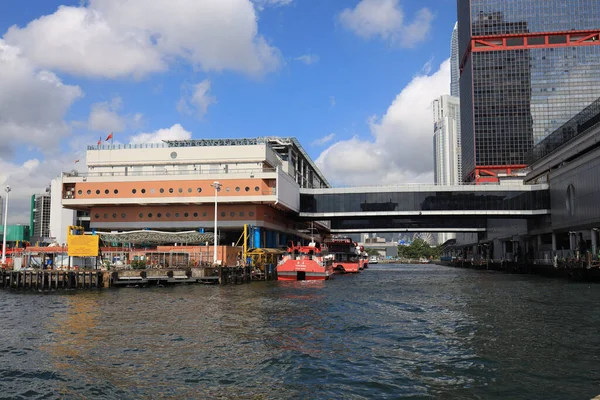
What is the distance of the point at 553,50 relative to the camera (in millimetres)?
152375

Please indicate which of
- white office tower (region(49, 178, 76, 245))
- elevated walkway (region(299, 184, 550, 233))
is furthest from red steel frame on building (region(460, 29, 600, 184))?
white office tower (region(49, 178, 76, 245))

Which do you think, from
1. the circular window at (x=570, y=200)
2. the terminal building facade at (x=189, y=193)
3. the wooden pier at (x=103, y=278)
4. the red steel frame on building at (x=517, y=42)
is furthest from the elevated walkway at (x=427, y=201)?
the red steel frame on building at (x=517, y=42)

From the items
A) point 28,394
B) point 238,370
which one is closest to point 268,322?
point 238,370

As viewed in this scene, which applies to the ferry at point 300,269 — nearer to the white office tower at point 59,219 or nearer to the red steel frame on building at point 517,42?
the white office tower at point 59,219

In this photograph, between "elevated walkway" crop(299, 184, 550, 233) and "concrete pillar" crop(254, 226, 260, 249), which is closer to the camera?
"concrete pillar" crop(254, 226, 260, 249)

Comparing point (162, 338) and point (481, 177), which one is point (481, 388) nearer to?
point (162, 338)

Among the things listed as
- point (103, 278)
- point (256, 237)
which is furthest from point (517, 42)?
point (103, 278)

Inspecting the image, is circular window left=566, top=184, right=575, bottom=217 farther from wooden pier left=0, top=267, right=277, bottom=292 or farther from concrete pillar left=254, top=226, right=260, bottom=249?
wooden pier left=0, top=267, right=277, bottom=292

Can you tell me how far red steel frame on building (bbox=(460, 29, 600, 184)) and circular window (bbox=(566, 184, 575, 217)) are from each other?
267 ft

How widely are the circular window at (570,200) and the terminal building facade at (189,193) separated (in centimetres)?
3647

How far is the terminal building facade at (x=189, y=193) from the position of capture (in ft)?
225

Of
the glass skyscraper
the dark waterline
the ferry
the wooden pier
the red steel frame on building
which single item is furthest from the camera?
the red steel frame on building

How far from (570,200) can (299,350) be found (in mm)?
60311

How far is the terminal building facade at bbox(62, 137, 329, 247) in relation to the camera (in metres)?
68.6
